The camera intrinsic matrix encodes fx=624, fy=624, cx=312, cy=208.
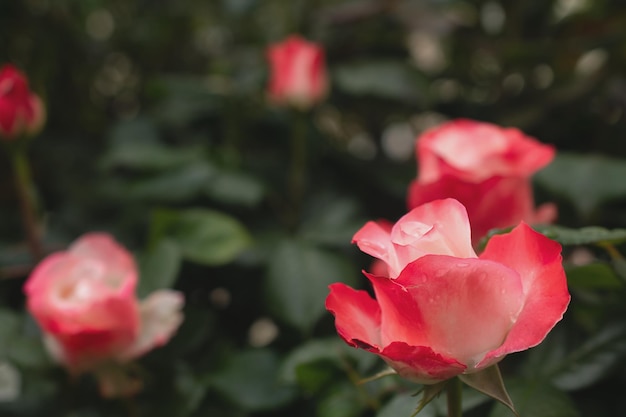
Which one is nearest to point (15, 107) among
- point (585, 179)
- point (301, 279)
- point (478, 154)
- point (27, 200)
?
point (27, 200)

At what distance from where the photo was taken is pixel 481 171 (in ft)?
1.39

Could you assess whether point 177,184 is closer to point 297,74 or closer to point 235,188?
point 235,188

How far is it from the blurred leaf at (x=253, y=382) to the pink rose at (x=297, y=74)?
0.29 m

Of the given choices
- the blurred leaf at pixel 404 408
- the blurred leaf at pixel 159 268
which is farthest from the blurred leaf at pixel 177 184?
the blurred leaf at pixel 404 408

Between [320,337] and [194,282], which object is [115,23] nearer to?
[194,282]

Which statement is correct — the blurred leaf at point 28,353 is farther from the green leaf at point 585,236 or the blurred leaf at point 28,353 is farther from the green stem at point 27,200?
the green leaf at point 585,236

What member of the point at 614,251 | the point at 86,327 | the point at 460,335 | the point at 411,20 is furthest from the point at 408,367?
the point at 411,20

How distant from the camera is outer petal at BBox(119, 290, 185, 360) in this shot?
47cm

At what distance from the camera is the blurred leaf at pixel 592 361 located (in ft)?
1.29

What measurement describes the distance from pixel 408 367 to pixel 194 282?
415mm

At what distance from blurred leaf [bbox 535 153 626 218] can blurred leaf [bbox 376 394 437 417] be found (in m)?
0.27

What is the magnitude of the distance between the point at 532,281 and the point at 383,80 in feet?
1.60

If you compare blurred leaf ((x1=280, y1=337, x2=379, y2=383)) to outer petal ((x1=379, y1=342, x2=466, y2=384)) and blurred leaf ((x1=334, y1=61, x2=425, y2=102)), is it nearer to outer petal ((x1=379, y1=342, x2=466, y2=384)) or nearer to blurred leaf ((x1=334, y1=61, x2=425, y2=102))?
outer petal ((x1=379, y1=342, x2=466, y2=384))

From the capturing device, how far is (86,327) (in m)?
0.44
